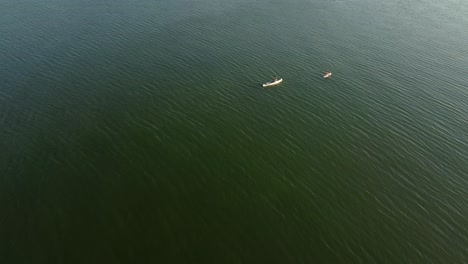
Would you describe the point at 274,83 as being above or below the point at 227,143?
above

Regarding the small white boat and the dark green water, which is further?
the small white boat

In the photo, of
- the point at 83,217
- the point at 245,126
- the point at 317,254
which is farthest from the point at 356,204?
the point at 83,217

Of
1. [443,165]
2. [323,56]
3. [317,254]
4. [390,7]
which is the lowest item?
[317,254]


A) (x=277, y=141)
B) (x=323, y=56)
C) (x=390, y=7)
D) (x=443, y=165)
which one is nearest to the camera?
(x=443, y=165)

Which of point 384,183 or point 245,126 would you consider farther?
point 245,126

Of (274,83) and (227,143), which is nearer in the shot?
(227,143)

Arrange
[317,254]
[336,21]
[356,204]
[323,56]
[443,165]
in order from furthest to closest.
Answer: [336,21] < [323,56] < [443,165] < [356,204] < [317,254]

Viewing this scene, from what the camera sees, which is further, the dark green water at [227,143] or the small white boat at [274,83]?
the small white boat at [274,83]

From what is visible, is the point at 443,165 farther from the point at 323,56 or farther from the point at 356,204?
the point at 323,56
